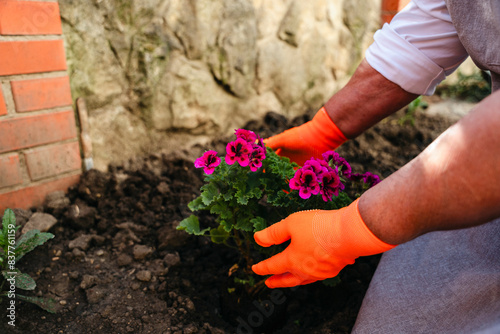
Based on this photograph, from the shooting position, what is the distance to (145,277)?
1.63 m

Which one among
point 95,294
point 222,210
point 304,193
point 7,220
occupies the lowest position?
point 95,294

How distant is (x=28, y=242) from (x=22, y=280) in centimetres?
15

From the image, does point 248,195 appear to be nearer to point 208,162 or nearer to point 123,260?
point 208,162

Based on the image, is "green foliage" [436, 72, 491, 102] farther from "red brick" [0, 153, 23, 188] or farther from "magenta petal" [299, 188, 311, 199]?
"red brick" [0, 153, 23, 188]

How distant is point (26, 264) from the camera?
1.63 meters

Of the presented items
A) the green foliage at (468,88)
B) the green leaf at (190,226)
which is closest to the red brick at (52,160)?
the green leaf at (190,226)

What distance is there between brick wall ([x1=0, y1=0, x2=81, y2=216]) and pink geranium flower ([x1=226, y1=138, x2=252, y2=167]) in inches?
39.5

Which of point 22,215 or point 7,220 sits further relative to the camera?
point 22,215

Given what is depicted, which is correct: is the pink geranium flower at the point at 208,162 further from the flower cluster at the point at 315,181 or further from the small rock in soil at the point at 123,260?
the small rock in soil at the point at 123,260

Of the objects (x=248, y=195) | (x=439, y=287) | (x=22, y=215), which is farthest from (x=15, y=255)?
(x=439, y=287)

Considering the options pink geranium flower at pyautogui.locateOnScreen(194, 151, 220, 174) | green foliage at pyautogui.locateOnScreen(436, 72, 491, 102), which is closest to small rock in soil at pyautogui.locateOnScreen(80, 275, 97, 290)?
pink geranium flower at pyautogui.locateOnScreen(194, 151, 220, 174)

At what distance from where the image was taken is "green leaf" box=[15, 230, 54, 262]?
1537 mm

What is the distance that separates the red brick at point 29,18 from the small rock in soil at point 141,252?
3.24 ft

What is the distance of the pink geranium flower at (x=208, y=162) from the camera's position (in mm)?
1354
